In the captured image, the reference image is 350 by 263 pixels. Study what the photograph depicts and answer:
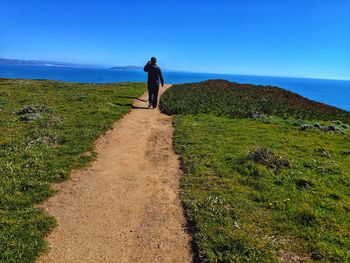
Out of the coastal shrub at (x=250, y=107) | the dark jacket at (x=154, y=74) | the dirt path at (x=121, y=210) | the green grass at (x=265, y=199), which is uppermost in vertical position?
the dark jacket at (x=154, y=74)

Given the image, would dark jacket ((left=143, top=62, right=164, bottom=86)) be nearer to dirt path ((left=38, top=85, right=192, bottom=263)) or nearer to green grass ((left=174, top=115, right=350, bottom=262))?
green grass ((left=174, top=115, right=350, bottom=262))

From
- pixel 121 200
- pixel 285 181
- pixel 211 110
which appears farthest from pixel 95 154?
pixel 211 110

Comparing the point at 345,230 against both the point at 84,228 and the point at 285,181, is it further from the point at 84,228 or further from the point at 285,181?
the point at 84,228

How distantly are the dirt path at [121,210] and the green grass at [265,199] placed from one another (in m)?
0.62

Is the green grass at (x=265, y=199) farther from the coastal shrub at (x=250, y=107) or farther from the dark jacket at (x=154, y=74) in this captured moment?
the dark jacket at (x=154, y=74)

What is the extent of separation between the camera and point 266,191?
33.2ft

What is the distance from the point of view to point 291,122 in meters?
21.5

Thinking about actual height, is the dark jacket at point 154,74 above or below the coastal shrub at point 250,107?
above

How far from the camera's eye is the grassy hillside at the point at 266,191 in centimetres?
730

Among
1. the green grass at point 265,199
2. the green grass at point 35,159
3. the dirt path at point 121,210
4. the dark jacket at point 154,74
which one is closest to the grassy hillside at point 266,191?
the green grass at point 265,199

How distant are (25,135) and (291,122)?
16.8 metres

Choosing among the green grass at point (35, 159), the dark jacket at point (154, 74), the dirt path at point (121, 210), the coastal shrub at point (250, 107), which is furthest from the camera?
the coastal shrub at point (250, 107)

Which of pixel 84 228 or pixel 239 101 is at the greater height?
pixel 239 101

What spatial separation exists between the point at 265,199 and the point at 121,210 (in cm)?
444
